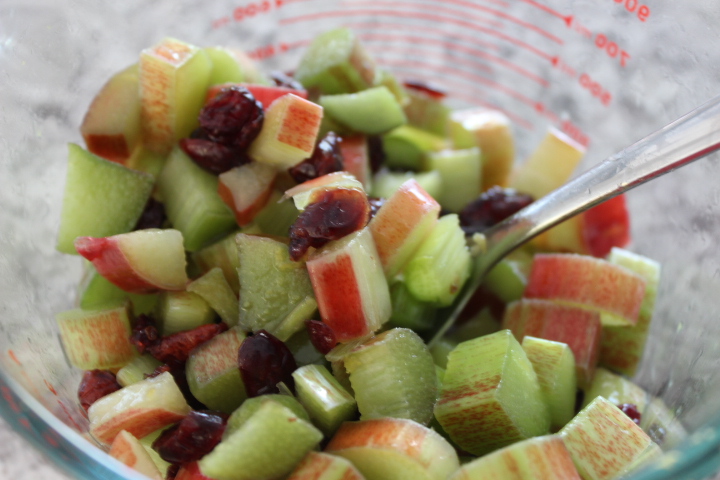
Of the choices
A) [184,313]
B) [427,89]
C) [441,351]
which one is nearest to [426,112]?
[427,89]

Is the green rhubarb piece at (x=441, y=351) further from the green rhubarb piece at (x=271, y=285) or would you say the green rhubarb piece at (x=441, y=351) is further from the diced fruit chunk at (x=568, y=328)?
the green rhubarb piece at (x=271, y=285)

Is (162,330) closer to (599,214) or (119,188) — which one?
(119,188)

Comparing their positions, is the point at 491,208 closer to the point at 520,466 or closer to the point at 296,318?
the point at 296,318

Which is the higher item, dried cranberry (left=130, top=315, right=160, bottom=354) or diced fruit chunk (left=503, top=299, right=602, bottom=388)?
diced fruit chunk (left=503, top=299, right=602, bottom=388)

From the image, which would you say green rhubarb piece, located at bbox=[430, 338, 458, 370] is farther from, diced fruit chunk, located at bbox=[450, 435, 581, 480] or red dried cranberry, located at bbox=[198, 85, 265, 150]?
red dried cranberry, located at bbox=[198, 85, 265, 150]

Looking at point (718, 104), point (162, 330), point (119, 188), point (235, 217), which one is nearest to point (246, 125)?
point (235, 217)

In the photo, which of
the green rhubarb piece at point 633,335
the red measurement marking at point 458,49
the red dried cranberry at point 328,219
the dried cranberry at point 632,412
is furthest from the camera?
the red measurement marking at point 458,49

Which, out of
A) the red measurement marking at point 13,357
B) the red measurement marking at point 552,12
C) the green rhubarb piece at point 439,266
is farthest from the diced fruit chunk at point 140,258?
the red measurement marking at point 552,12

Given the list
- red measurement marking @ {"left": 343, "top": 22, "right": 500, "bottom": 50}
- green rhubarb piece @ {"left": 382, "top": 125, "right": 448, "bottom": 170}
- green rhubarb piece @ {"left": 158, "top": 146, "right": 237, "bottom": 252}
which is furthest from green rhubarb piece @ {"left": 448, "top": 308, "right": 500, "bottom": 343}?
red measurement marking @ {"left": 343, "top": 22, "right": 500, "bottom": 50}
